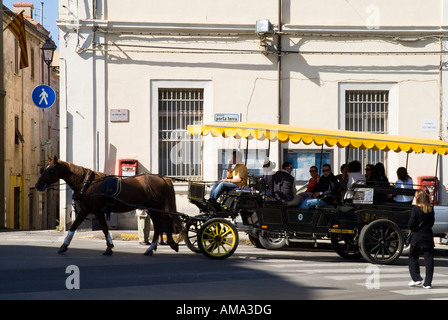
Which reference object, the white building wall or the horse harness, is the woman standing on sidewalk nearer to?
the horse harness

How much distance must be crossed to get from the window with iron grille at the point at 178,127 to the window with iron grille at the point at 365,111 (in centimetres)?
379

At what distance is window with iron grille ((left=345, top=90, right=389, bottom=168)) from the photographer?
1992cm

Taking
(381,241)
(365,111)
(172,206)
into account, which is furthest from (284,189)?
(365,111)

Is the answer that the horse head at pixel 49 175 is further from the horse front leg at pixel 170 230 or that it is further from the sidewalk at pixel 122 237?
the sidewalk at pixel 122 237

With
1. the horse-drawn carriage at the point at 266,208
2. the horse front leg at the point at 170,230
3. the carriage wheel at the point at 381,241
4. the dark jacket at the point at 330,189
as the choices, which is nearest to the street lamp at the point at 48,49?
the horse-drawn carriage at the point at 266,208

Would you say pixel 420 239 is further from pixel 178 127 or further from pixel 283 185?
pixel 178 127

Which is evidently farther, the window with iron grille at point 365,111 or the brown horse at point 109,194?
the window with iron grille at point 365,111

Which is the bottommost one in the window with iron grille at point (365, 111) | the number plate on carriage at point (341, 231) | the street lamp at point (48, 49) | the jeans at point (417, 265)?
the jeans at point (417, 265)

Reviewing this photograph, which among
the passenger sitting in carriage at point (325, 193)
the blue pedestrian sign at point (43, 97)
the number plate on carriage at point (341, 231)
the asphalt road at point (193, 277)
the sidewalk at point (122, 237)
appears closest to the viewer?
the asphalt road at point (193, 277)

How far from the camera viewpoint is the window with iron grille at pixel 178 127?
64.0 feet

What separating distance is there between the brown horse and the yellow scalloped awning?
136cm

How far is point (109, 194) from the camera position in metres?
14.2

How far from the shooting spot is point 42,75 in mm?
41156
